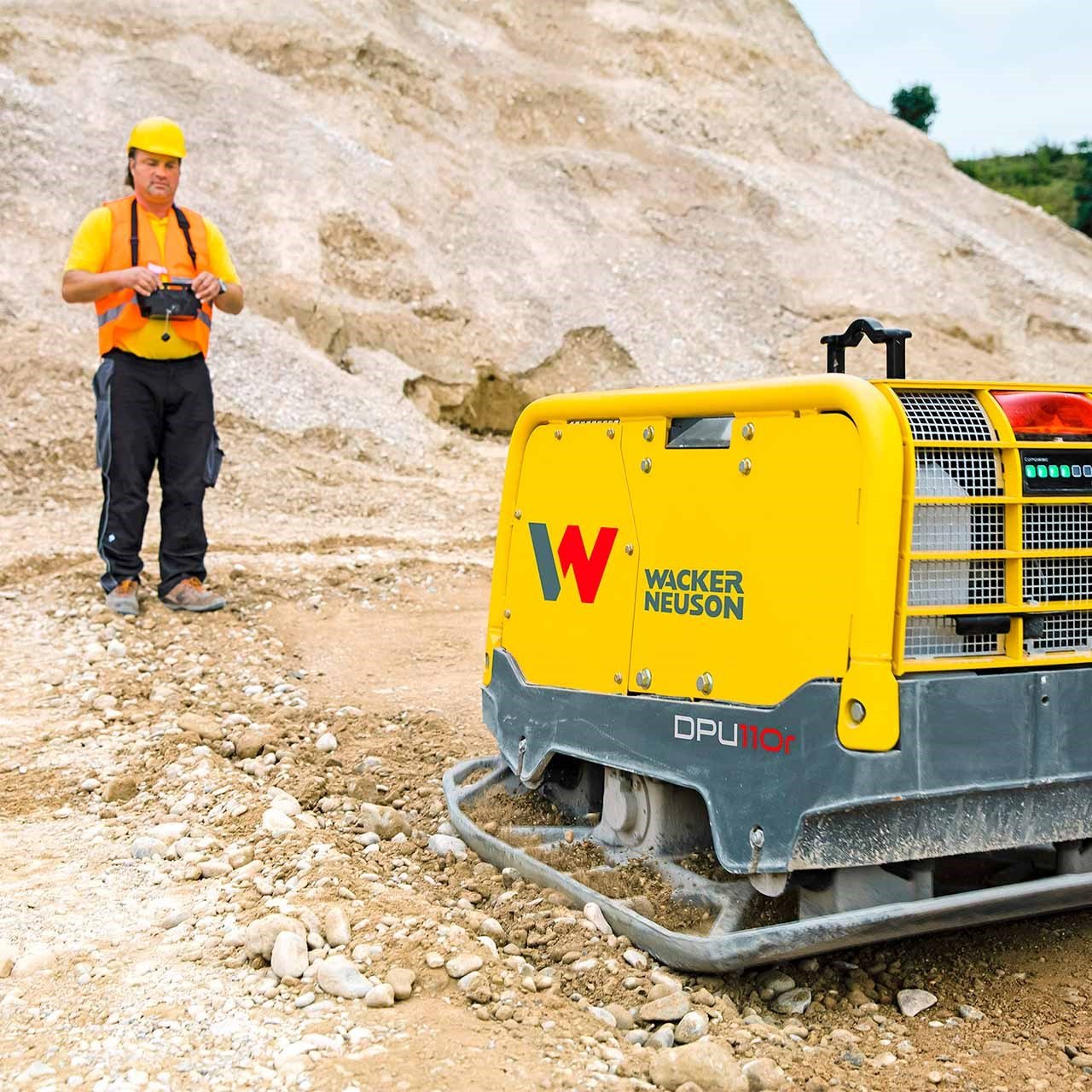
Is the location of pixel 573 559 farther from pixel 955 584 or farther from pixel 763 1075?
pixel 763 1075

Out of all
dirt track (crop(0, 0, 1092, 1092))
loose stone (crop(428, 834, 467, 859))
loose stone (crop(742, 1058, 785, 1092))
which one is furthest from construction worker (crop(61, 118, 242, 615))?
loose stone (crop(742, 1058, 785, 1092))

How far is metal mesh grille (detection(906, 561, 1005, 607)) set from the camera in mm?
2912

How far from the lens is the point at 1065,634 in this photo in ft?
10.2

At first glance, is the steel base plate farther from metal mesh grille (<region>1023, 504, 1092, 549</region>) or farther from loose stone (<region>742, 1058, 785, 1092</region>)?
metal mesh grille (<region>1023, 504, 1092, 549</region>)

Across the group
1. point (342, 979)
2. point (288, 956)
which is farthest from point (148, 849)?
point (342, 979)

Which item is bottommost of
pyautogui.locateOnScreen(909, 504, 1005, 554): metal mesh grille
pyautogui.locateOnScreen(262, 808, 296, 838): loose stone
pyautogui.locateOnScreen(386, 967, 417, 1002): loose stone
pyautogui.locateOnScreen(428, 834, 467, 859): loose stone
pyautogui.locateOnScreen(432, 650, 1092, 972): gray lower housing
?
pyautogui.locateOnScreen(386, 967, 417, 1002): loose stone

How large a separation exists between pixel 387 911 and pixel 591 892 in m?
0.52

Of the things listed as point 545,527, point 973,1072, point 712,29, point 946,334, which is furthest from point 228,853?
point 712,29

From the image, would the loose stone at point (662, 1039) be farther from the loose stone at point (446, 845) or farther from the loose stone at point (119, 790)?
the loose stone at point (119, 790)

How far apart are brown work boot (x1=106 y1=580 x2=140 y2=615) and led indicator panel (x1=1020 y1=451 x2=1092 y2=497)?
4.91 metres

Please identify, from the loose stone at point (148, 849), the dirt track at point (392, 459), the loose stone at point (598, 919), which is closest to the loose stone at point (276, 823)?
the dirt track at point (392, 459)

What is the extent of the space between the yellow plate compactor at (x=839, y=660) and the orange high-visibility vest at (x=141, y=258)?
12.1ft

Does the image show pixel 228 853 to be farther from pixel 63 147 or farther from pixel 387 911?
pixel 63 147

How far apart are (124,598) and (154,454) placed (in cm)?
75
